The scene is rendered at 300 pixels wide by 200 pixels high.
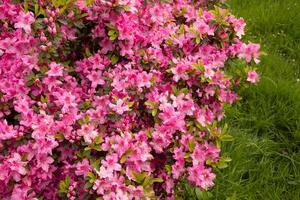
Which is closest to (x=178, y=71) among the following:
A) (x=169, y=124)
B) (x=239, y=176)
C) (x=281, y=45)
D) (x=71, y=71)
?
(x=169, y=124)

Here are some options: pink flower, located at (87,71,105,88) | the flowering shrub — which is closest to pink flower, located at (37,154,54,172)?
the flowering shrub

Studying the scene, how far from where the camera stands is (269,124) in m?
3.64

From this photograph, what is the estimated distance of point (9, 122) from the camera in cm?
238

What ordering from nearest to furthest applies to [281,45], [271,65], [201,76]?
[201,76], [271,65], [281,45]

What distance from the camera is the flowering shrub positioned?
2.15m

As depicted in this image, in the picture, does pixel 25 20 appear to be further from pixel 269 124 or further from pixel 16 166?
pixel 269 124

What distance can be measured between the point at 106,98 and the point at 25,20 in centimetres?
49

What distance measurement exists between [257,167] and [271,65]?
1.06 metres

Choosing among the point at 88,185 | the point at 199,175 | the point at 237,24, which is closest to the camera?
the point at 88,185

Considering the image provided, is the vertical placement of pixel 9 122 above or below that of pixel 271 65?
above


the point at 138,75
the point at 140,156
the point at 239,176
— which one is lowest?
the point at 239,176

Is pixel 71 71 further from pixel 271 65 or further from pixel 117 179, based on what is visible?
pixel 271 65

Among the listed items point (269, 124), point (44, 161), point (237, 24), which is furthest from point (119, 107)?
point (269, 124)

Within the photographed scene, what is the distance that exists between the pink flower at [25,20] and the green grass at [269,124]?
4.98 ft
